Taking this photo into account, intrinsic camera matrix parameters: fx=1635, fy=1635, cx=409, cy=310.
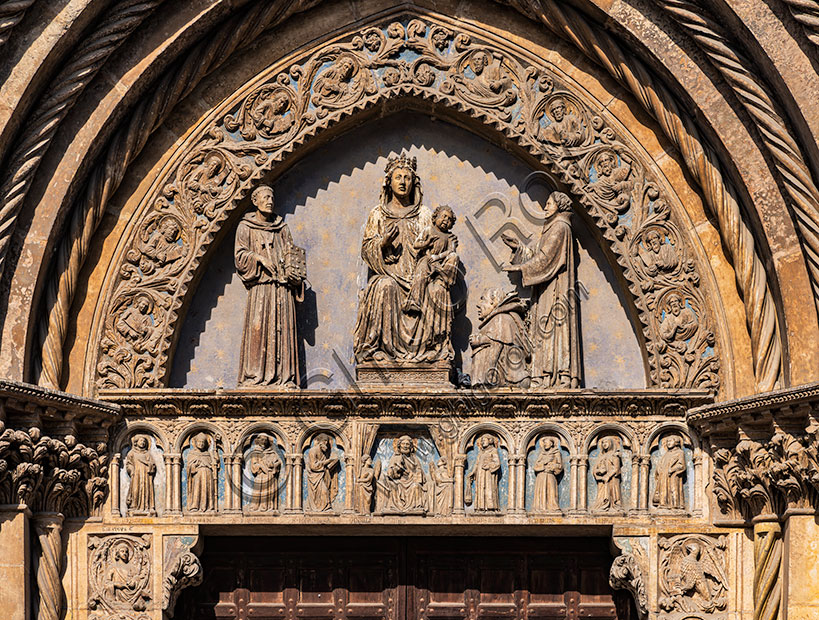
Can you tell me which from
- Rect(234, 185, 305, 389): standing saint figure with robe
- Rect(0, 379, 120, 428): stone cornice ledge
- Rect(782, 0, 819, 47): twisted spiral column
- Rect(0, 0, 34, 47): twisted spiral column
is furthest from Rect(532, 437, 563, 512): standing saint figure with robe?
Rect(0, 0, 34, 47): twisted spiral column

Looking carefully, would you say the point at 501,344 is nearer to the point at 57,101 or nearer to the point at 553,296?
the point at 553,296

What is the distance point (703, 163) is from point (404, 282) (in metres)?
2.39

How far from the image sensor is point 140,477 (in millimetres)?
12125

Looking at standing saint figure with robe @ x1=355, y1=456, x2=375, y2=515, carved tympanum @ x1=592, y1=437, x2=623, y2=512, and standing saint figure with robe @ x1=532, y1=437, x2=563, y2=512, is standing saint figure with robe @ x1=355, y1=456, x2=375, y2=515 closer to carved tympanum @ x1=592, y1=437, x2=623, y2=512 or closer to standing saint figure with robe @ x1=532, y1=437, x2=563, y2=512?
standing saint figure with robe @ x1=532, y1=437, x2=563, y2=512

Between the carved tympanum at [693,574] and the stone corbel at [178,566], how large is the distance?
3429 millimetres

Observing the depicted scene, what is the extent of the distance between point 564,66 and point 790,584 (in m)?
4.24

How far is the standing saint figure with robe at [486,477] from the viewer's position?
39.7 feet

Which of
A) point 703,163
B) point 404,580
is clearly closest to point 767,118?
point 703,163

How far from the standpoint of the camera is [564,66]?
41.4 feet

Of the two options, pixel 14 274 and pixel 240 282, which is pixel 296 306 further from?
pixel 14 274

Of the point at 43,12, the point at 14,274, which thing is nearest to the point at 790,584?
the point at 14,274

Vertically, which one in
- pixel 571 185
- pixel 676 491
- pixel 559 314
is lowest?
pixel 676 491

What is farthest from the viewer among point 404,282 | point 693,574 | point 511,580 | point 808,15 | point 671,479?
point 511,580

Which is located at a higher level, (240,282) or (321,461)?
(240,282)
